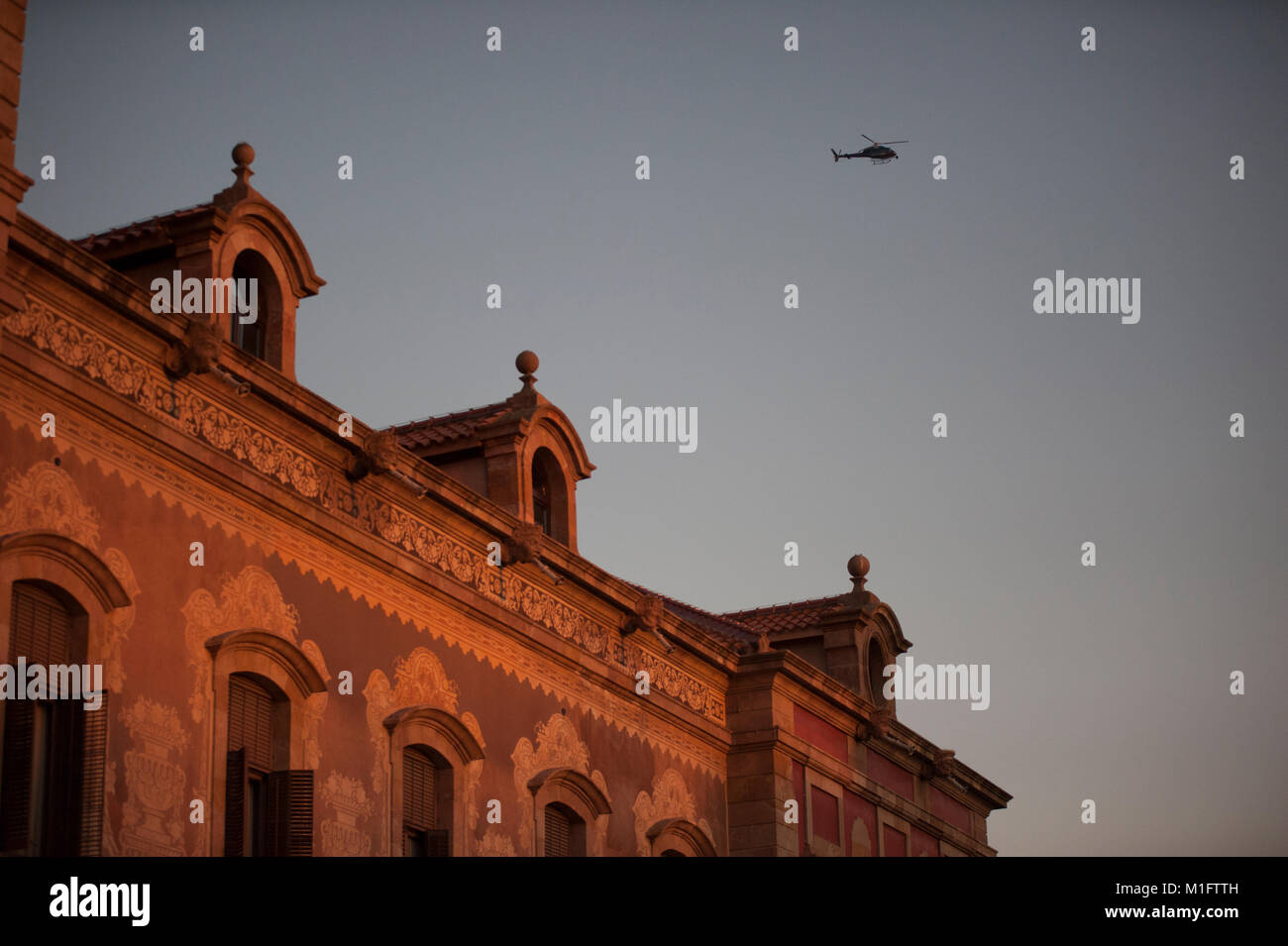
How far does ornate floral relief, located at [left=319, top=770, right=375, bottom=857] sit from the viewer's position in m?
20.9

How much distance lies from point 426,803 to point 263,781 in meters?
2.89

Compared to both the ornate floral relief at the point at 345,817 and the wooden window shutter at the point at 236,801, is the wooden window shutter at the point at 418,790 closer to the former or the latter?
the ornate floral relief at the point at 345,817

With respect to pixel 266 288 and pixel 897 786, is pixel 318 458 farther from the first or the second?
pixel 897 786

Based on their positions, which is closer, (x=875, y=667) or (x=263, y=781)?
(x=263, y=781)

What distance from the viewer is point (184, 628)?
19391mm

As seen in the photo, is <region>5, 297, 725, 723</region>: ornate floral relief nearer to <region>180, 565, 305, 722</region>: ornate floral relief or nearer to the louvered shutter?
<region>180, 565, 305, 722</region>: ornate floral relief

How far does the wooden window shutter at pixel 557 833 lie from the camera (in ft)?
82.8

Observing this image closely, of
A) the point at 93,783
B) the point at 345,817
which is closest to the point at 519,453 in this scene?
the point at 345,817

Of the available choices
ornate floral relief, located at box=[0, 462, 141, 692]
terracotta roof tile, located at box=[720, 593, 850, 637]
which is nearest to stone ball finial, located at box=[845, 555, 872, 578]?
terracotta roof tile, located at box=[720, 593, 850, 637]

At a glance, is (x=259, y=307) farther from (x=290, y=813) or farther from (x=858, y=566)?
(x=858, y=566)

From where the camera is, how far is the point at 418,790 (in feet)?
75.1

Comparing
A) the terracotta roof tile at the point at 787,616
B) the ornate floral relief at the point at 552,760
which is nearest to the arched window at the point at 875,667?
the terracotta roof tile at the point at 787,616

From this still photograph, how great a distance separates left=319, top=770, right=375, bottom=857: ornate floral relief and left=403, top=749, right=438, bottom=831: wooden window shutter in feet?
3.15

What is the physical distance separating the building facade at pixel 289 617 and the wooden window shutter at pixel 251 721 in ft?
0.11
